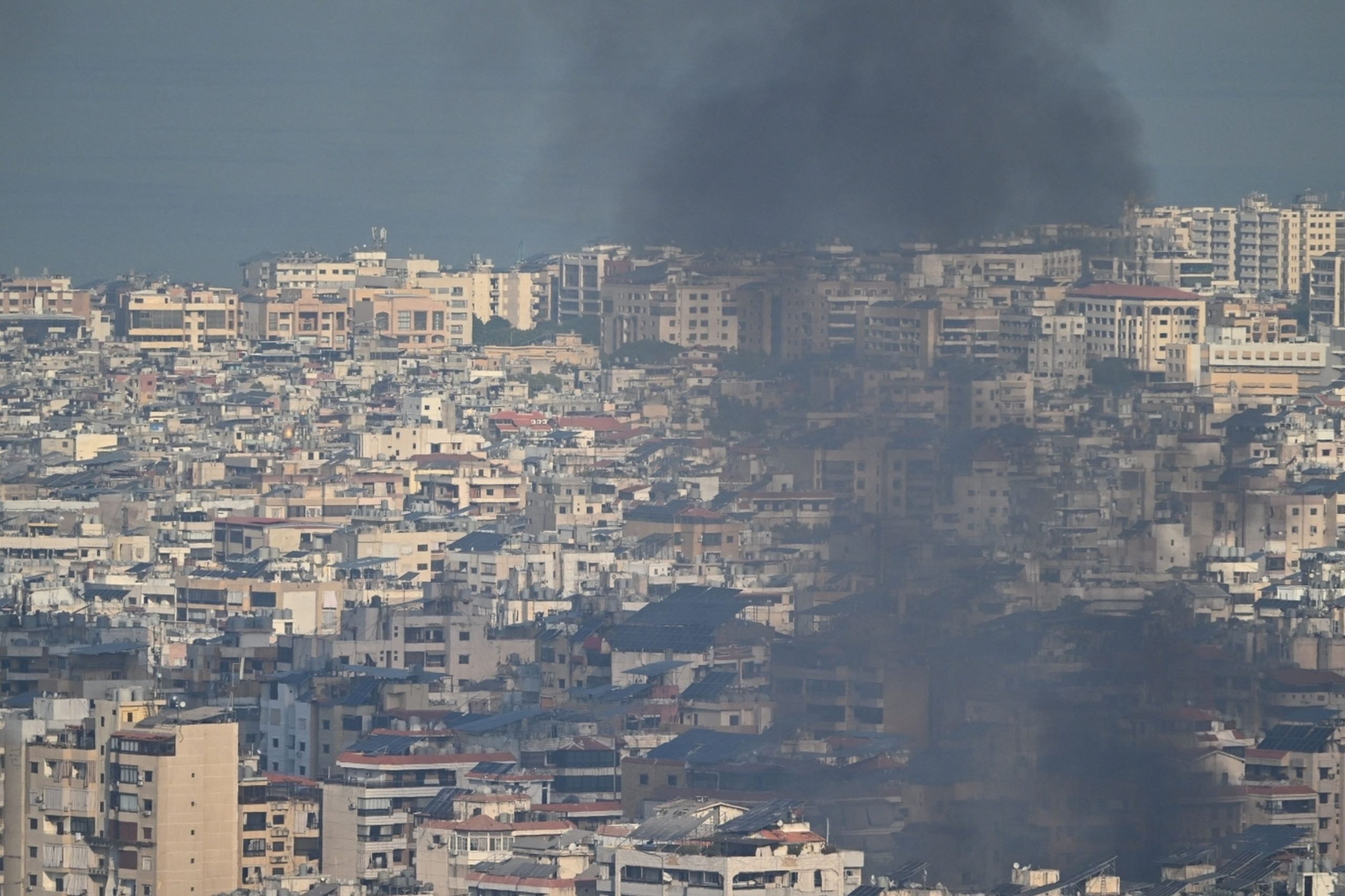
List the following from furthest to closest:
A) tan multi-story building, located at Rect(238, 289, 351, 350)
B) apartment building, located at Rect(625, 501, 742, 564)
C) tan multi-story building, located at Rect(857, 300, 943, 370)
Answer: tan multi-story building, located at Rect(238, 289, 351, 350) < apartment building, located at Rect(625, 501, 742, 564) < tan multi-story building, located at Rect(857, 300, 943, 370)

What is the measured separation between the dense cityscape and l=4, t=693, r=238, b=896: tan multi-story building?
0.02 m

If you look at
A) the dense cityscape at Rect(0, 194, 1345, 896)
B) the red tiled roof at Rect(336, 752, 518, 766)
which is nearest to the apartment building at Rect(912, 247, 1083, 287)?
the dense cityscape at Rect(0, 194, 1345, 896)

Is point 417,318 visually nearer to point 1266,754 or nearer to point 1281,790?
point 1266,754

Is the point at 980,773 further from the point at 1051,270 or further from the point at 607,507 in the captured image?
the point at 607,507

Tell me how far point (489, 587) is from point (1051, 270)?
7.02 m

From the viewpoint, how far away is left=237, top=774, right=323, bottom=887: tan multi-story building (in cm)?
2677

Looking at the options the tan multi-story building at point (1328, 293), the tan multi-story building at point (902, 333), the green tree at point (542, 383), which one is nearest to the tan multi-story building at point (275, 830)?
the tan multi-story building at point (902, 333)

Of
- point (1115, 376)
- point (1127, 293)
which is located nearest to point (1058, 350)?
point (1115, 376)

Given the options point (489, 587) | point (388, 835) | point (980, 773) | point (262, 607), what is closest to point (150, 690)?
point (388, 835)

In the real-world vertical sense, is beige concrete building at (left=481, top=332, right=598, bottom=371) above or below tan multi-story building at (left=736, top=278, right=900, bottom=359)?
above

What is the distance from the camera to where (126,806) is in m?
→ 26.2

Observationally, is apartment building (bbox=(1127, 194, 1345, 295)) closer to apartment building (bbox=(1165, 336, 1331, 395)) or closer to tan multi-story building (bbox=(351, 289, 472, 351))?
apartment building (bbox=(1165, 336, 1331, 395))

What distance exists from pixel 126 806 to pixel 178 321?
61190 mm

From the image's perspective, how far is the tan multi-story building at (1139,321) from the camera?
198 ft
